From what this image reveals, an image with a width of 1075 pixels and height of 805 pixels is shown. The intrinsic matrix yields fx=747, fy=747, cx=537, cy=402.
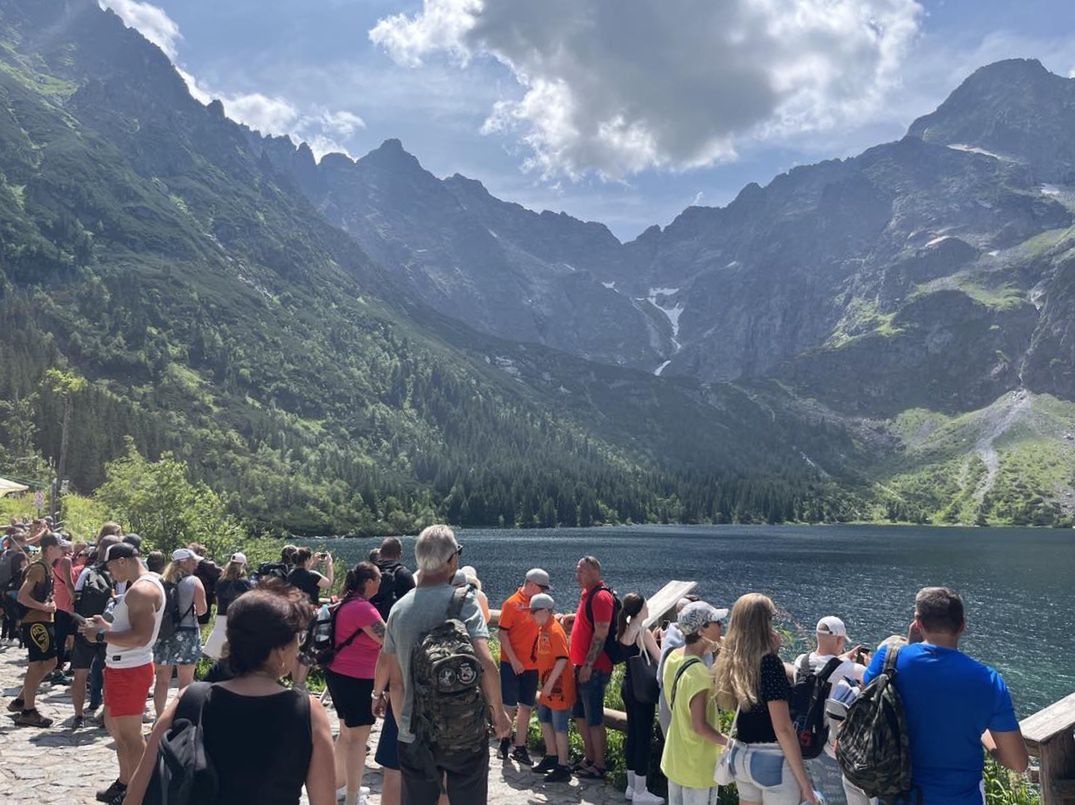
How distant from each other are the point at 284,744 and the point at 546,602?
6676mm

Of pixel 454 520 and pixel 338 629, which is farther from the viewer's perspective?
pixel 454 520

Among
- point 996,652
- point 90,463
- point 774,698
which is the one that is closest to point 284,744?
point 774,698

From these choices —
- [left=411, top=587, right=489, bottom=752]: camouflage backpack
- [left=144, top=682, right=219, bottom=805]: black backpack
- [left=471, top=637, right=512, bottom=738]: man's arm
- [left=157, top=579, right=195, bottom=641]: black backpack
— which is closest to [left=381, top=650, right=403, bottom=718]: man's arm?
[left=411, top=587, right=489, bottom=752]: camouflage backpack

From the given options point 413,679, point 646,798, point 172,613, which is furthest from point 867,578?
point 413,679

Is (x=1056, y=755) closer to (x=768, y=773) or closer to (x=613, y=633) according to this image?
(x=768, y=773)

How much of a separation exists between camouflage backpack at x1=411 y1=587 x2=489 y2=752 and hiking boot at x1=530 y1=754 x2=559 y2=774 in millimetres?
5166

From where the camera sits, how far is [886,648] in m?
6.30

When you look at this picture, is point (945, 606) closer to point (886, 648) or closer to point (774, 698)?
point (886, 648)

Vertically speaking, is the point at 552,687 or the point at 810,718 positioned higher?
the point at 810,718

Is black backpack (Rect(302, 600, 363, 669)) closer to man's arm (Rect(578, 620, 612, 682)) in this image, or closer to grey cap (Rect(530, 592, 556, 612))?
grey cap (Rect(530, 592, 556, 612))

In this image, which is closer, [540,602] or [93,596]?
[540,602]

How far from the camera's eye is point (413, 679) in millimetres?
6113

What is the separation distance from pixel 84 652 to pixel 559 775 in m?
7.98

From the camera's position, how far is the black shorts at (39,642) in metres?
11.9
